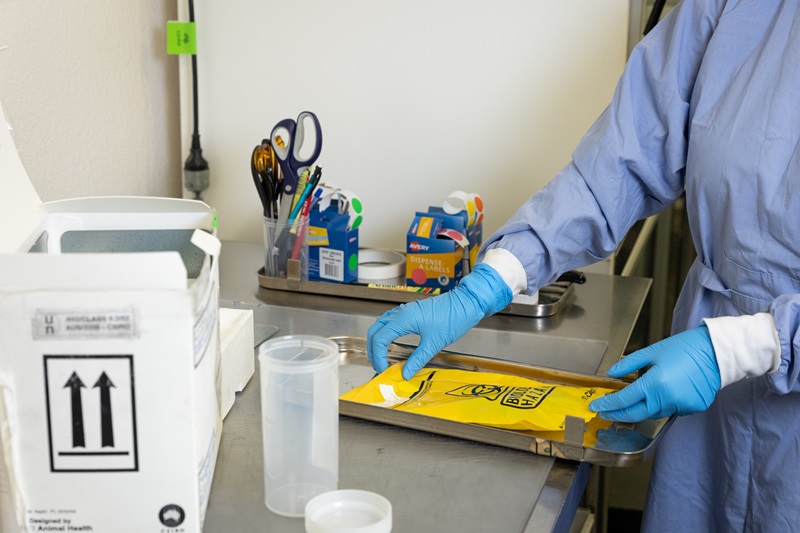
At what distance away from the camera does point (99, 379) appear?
0.63 meters

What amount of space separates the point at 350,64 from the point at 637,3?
0.57 metres

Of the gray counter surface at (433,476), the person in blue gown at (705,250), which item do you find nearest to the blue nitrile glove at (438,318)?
the person in blue gown at (705,250)

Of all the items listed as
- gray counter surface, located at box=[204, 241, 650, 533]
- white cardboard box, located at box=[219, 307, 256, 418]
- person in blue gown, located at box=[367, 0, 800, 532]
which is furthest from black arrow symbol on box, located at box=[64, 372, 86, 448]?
person in blue gown, located at box=[367, 0, 800, 532]

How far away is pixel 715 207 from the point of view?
112 centimetres

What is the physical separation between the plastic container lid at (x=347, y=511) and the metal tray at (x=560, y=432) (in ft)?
0.73

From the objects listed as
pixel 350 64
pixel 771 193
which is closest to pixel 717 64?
pixel 771 193

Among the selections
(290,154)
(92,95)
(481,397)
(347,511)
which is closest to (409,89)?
(290,154)

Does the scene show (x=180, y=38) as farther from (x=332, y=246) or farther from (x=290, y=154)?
(x=332, y=246)

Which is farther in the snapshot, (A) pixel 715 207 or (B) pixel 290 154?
(B) pixel 290 154

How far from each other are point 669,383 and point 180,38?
127cm

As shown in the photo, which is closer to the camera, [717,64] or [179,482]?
[179,482]

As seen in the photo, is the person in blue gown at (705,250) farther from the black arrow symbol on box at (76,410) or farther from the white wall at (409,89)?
the black arrow symbol on box at (76,410)

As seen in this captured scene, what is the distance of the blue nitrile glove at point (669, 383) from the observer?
0.94 metres

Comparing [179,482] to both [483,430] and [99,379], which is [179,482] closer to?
[99,379]
